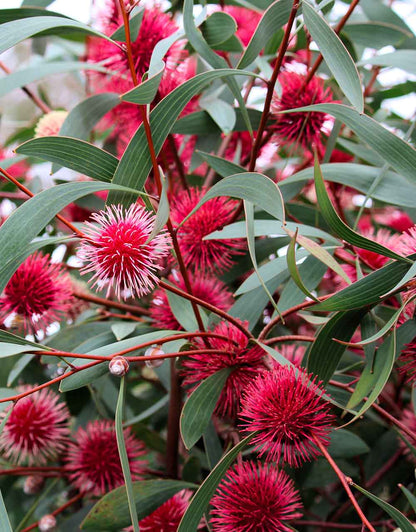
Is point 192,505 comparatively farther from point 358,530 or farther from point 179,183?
point 179,183

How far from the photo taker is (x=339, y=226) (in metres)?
0.57

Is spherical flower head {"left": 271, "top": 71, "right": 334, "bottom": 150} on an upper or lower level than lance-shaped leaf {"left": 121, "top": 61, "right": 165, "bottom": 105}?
upper

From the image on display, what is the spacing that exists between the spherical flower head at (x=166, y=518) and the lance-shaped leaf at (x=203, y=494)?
15 cm

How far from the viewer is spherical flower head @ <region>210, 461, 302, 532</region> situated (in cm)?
62

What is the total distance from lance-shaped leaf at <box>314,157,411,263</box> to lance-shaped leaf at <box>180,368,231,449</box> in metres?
0.20

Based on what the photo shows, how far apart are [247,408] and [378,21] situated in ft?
2.16

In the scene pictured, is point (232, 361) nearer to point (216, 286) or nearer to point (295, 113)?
point (216, 286)

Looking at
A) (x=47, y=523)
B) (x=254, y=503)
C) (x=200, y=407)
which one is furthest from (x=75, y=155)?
(x=47, y=523)

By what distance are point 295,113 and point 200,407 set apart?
417mm

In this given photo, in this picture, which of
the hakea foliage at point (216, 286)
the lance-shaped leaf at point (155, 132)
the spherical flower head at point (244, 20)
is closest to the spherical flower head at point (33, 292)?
the hakea foliage at point (216, 286)

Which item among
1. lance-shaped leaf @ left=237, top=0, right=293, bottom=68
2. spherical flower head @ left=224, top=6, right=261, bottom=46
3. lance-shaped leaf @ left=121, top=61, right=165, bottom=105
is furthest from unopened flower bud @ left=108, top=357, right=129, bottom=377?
spherical flower head @ left=224, top=6, right=261, bottom=46

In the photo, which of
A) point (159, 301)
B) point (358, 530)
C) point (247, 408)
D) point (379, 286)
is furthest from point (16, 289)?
point (358, 530)

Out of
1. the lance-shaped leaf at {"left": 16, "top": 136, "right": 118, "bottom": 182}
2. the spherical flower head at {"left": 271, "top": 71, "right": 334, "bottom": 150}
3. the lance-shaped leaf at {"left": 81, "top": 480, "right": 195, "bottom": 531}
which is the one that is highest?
the spherical flower head at {"left": 271, "top": 71, "right": 334, "bottom": 150}

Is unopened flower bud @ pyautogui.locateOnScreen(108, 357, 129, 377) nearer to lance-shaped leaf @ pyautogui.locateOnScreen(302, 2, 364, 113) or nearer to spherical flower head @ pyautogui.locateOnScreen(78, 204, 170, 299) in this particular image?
spherical flower head @ pyautogui.locateOnScreen(78, 204, 170, 299)
